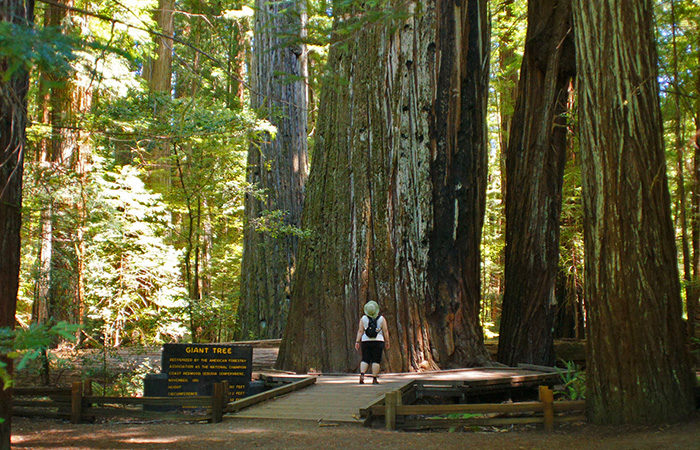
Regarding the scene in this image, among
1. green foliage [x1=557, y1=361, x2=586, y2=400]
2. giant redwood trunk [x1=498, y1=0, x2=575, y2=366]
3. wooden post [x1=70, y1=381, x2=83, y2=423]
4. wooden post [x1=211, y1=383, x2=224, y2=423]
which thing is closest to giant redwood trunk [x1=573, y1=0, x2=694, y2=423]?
green foliage [x1=557, y1=361, x2=586, y2=400]

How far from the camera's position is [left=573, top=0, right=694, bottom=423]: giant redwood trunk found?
6.33 m

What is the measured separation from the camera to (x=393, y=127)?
10.2m

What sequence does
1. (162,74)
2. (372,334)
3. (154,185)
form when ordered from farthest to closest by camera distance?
(162,74)
(154,185)
(372,334)

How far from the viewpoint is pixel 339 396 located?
796 centimetres

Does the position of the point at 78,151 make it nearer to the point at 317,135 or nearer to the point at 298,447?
the point at 317,135

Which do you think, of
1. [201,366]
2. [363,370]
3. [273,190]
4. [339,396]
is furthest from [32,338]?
[273,190]

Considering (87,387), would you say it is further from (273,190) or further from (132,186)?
(273,190)

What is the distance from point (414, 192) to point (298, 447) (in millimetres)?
5243

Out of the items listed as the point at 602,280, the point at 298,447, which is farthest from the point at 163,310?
the point at 602,280

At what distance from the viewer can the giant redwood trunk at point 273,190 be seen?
595 inches

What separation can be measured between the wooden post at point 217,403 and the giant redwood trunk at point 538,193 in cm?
675

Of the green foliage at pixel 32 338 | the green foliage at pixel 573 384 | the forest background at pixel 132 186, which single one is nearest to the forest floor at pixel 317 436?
the green foliage at pixel 573 384

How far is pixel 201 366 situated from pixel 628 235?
5665 millimetres

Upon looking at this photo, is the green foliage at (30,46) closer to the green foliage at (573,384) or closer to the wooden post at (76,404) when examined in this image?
the wooden post at (76,404)
